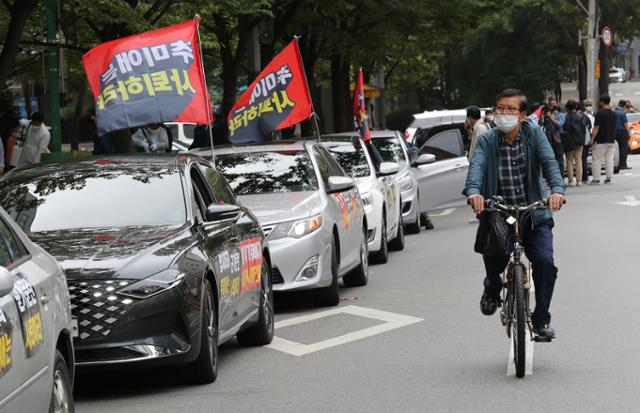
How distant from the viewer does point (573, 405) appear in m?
7.61

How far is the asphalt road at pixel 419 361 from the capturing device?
7965mm

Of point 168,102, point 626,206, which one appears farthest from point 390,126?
point 168,102

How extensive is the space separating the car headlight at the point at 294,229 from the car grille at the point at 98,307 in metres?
4.26

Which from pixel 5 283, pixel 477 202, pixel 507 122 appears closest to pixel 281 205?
pixel 507 122

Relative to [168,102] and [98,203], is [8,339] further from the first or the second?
[168,102]

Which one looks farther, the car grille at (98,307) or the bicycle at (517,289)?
the bicycle at (517,289)

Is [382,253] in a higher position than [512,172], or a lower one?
lower

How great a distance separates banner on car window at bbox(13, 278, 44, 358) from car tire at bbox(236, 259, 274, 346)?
4532 mm

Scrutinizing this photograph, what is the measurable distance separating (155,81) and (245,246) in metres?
3.85

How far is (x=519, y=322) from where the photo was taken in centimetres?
833

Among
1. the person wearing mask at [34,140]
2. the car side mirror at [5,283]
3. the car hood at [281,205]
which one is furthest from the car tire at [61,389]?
the person wearing mask at [34,140]

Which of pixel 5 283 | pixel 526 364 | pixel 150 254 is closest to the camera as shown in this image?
pixel 5 283

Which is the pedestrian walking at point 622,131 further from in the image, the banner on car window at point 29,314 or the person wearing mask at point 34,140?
the banner on car window at point 29,314

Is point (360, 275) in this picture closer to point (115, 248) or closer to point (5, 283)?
point (115, 248)
